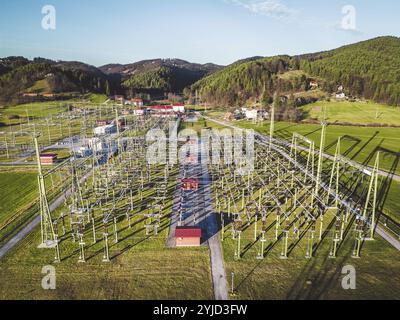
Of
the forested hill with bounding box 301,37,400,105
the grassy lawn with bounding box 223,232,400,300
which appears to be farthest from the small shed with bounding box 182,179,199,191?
the forested hill with bounding box 301,37,400,105

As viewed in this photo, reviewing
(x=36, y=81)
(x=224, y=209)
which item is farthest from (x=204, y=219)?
(x=36, y=81)

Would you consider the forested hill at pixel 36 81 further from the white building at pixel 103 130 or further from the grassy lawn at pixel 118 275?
the grassy lawn at pixel 118 275

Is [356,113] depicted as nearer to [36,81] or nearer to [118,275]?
[118,275]

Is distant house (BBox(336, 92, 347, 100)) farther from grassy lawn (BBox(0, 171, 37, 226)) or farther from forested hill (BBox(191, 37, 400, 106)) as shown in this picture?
grassy lawn (BBox(0, 171, 37, 226))

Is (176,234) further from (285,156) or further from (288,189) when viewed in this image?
(285,156)
